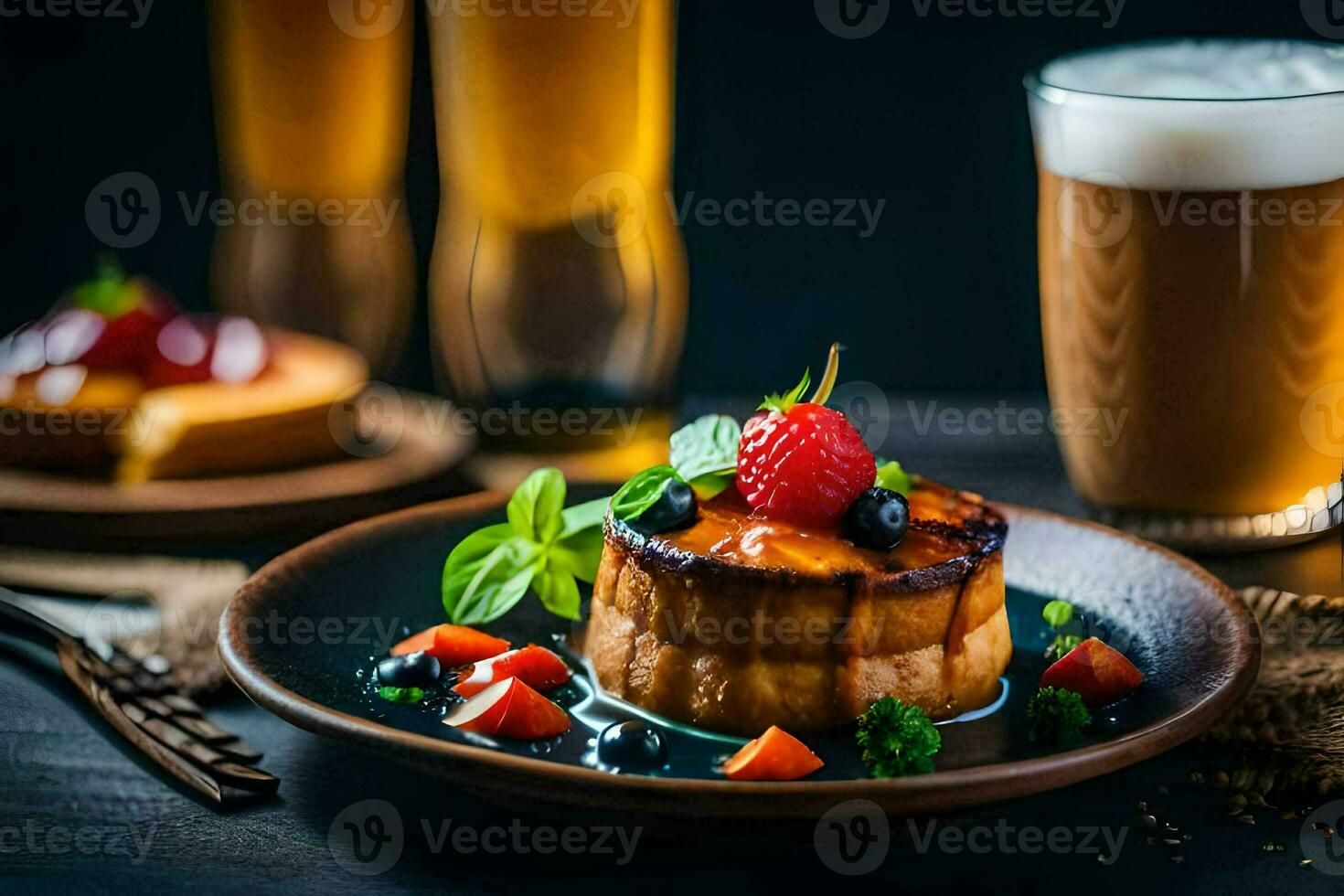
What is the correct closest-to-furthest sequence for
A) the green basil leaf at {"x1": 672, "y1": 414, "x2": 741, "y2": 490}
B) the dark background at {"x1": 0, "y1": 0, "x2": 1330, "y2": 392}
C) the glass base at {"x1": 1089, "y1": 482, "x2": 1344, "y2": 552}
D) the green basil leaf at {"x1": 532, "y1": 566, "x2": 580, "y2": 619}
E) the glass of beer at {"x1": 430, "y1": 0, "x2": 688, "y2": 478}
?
the green basil leaf at {"x1": 672, "y1": 414, "x2": 741, "y2": 490}
the green basil leaf at {"x1": 532, "y1": 566, "x2": 580, "y2": 619}
the glass base at {"x1": 1089, "y1": 482, "x2": 1344, "y2": 552}
the glass of beer at {"x1": 430, "y1": 0, "x2": 688, "y2": 478}
the dark background at {"x1": 0, "y1": 0, "x2": 1330, "y2": 392}

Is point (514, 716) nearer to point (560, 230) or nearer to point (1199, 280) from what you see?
point (560, 230)

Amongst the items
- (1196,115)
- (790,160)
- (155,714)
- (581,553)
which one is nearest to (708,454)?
(581,553)

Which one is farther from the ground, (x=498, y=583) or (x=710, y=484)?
(x=710, y=484)

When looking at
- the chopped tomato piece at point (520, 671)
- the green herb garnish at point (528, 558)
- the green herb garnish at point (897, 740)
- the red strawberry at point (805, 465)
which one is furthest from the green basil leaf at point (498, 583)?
the green herb garnish at point (897, 740)

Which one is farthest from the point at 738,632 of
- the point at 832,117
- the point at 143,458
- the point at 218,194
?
the point at 218,194

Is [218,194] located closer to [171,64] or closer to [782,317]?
[171,64]

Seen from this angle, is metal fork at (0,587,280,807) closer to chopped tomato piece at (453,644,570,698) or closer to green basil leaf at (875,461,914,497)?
chopped tomato piece at (453,644,570,698)

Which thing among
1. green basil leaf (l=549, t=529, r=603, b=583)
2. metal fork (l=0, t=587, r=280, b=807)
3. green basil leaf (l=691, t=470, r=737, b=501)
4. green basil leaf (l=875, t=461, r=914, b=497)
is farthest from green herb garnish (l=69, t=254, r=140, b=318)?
green basil leaf (l=875, t=461, r=914, b=497)

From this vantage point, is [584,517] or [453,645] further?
[584,517]
